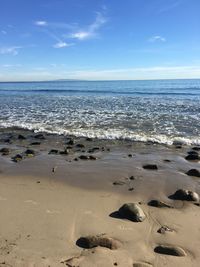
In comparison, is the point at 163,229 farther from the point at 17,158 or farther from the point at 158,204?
the point at 17,158

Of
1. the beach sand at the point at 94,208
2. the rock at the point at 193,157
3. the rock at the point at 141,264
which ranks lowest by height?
the rock at the point at 141,264

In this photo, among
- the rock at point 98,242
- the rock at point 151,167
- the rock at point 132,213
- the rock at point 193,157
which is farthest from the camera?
the rock at point 193,157

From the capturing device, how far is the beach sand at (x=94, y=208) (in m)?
4.70

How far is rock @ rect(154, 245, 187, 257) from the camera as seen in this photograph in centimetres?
477

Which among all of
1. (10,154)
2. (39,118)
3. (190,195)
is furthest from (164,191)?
(39,118)

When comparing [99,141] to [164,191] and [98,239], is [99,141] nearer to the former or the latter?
[164,191]

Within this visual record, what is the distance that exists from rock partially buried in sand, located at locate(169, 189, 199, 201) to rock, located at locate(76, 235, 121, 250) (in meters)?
2.35

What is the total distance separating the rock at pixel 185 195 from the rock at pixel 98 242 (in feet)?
7.72

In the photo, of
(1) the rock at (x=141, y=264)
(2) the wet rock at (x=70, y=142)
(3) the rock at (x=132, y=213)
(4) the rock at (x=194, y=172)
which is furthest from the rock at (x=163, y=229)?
(2) the wet rock at (x=70, y=142)

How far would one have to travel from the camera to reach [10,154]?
10.8 metres

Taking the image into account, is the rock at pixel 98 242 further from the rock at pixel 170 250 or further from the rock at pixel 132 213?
the rock at pixel 132 213

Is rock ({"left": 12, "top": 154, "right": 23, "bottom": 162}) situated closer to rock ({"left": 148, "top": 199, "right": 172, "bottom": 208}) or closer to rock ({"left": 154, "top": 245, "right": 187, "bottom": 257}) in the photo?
rock ({"left": 148, "top": 199, "right": 172, "bottom": 208})

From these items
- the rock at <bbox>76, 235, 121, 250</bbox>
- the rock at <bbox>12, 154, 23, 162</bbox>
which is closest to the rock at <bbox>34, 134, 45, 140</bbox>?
the rock at <bbox>12, 154, 23, 162</bbox>

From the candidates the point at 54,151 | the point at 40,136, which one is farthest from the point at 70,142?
the point at 40,136
